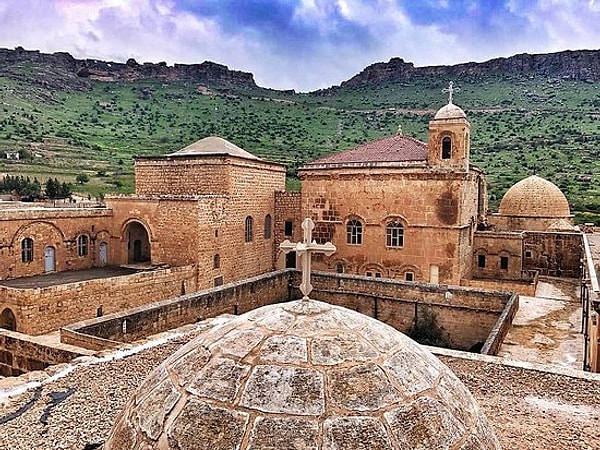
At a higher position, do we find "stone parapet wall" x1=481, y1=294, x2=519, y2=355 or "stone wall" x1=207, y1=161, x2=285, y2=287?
"stone wall" x1=207, y1=161, x2=285, y2=287

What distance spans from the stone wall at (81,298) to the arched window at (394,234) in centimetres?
845

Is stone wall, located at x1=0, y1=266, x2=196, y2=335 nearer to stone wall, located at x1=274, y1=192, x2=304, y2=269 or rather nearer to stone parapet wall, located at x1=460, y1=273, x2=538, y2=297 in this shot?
stone wall, located at x1=274, y1=192, x2=304, y2=269

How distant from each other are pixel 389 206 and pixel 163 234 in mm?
8986

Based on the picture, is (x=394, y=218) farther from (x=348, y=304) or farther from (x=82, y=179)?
(x=82, y=179)

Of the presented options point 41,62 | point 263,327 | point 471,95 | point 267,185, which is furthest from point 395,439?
point 41,62

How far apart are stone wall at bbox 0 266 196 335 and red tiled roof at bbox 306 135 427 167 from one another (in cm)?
877

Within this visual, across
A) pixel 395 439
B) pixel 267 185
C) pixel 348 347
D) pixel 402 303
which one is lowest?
pixel 402 303

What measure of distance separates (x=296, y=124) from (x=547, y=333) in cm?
4979

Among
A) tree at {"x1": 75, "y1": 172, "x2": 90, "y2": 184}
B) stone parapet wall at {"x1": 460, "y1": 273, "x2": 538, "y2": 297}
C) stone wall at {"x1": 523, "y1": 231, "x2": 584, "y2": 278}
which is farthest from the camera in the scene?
tree at {"x1": 75, "y1": 172, "x2": 90, "y2": 184}

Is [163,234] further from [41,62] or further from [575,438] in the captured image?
[41,62]

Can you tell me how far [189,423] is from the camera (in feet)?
10.0

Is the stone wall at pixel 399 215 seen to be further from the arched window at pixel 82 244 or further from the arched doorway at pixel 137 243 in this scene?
the arched window at pixel 82 244

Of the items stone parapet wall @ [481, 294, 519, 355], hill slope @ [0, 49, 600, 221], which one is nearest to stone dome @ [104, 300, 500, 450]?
stone parapet wall @ [481, 294, 519, 355]

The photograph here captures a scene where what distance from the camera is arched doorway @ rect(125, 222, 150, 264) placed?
21.3 meters
